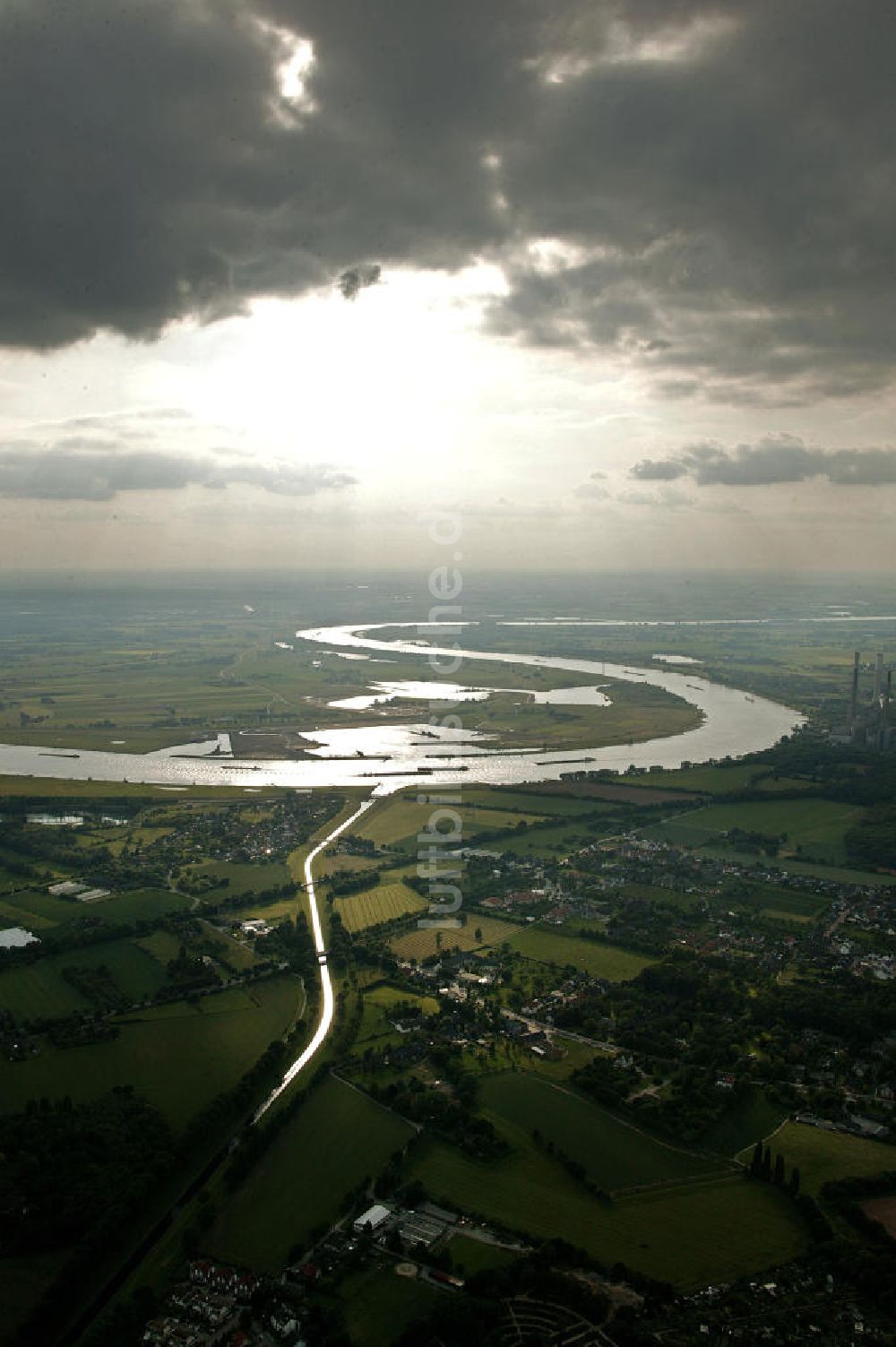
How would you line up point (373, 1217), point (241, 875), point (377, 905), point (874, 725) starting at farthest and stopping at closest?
point (874, 725) < point (241, 875) < point (377, 905) < point (373, 1217)

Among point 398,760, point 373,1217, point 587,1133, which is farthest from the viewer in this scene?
point 398,760

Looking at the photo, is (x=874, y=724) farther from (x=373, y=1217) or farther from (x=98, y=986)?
(x=373, y=1217)

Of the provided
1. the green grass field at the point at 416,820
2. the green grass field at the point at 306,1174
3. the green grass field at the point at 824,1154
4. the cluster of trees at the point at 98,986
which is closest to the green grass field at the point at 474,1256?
the green grass field at the point at 306,1174

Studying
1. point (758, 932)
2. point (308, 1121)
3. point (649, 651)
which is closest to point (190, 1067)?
point (308, 1121)

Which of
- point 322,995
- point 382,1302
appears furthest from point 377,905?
point 382,1302

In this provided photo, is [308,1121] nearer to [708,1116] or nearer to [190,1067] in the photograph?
[190,1067]

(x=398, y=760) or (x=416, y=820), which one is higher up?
(x=398, y=760)

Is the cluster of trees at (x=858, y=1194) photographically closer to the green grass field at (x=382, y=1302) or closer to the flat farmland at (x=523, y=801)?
the green grass field at (x=382, y=1302)
